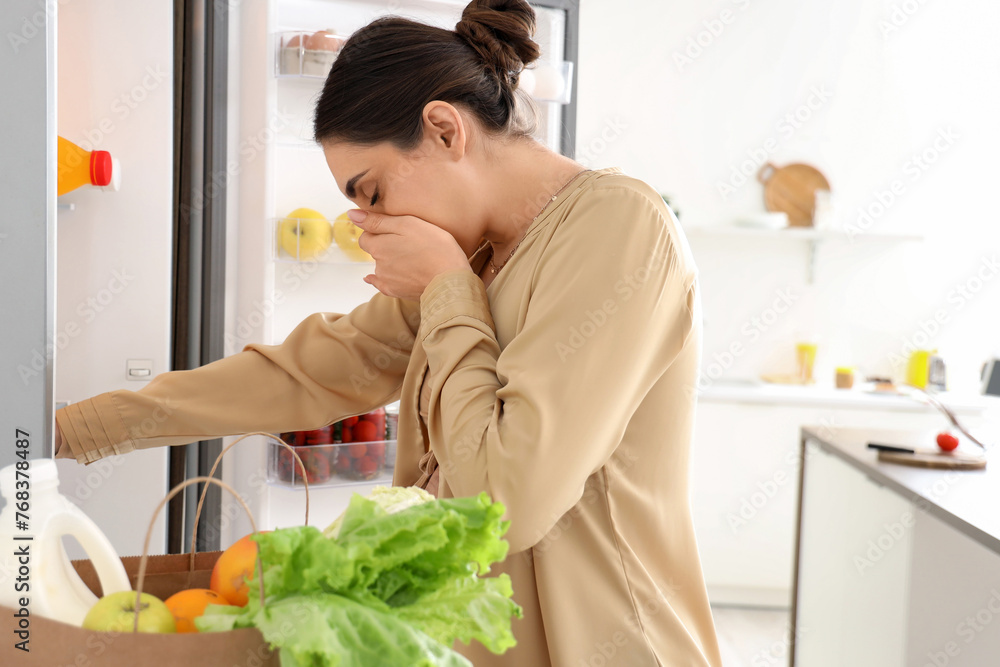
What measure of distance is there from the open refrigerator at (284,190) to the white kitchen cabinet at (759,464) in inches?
62.0

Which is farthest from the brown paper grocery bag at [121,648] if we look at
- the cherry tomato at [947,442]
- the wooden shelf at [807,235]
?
the wooden shelf at [807,235]

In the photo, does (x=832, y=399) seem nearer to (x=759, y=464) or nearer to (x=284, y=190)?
(x=759, y=464)

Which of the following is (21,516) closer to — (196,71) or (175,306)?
(175,306)

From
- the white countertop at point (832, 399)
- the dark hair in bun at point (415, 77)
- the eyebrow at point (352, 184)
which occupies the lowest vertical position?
the white countertop at point (832, 399)

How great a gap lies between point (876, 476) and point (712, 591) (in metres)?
1.50

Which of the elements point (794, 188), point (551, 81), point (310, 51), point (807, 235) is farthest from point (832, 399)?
point (310, 51)

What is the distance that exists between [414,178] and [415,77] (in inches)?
4.0

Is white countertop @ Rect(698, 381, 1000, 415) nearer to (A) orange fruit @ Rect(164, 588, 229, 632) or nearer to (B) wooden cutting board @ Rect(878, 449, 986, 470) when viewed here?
(B) wooden cutting board @ Rect(878, 449, 986, 470)

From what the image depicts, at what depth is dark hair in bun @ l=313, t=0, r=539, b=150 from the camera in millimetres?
812

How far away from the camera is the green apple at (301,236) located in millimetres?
1726

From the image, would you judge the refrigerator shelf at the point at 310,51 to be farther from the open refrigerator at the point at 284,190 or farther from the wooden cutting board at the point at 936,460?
the wooden cutting board at the point at 936,460

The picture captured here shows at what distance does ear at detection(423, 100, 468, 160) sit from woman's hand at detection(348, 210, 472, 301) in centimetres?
8

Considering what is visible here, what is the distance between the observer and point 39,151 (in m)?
0.53

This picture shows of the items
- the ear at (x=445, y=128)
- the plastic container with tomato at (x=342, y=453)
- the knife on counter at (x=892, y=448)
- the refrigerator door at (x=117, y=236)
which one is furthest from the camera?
the knife on counter at (x=892, y=448)
